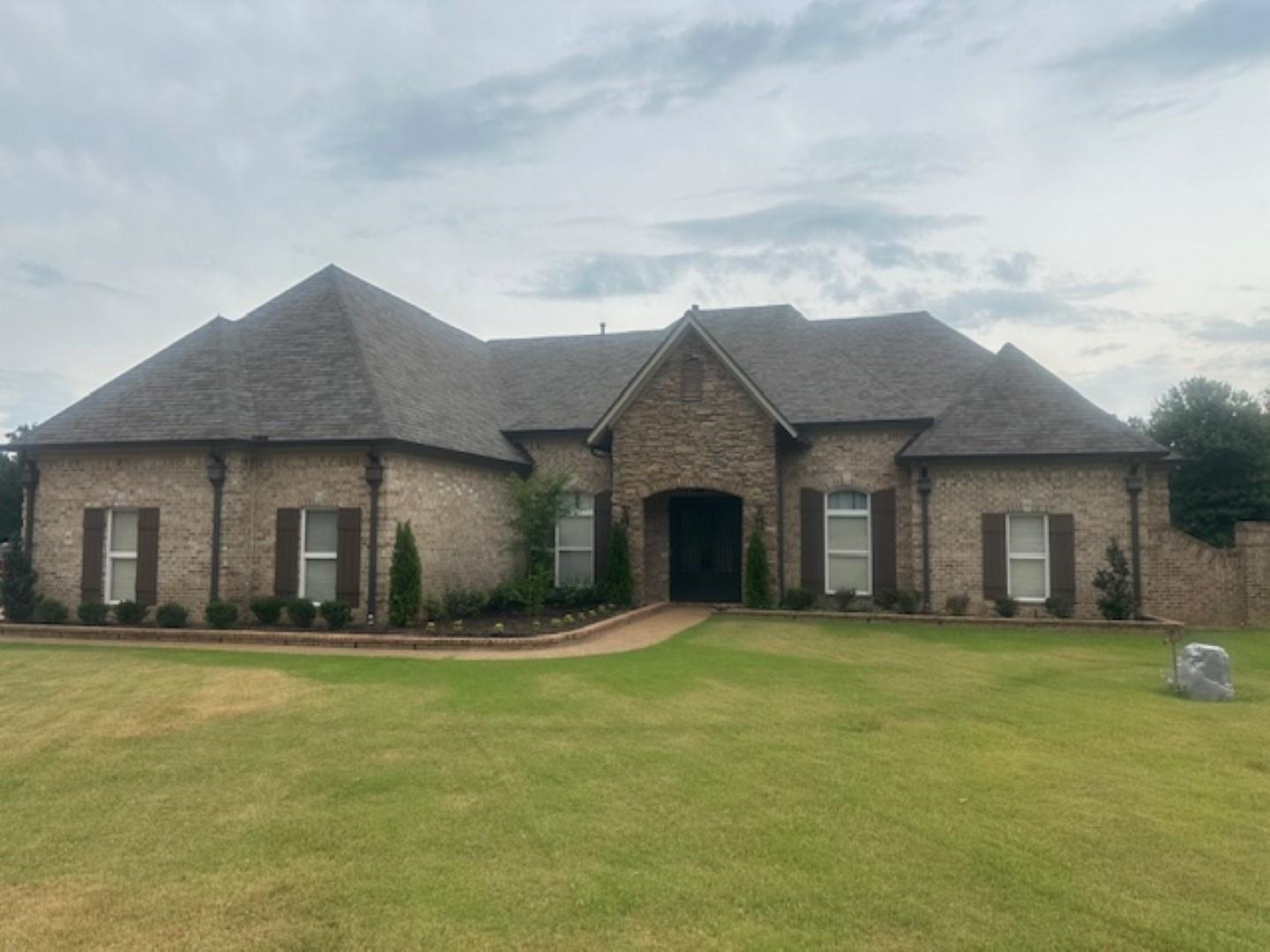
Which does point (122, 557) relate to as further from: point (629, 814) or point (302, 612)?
point (629, 814)

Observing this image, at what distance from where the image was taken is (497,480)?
21.5 metres

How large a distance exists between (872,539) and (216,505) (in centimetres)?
1456

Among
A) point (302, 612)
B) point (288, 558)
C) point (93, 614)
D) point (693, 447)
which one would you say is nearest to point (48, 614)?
point (93, 614)

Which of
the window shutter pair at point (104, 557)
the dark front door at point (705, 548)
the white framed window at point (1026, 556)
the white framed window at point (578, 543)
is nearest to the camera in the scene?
the window shutter pair at point (104, 557)

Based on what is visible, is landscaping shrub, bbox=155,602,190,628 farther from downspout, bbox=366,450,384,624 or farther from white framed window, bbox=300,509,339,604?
downspout, bbox=366,450,384,624

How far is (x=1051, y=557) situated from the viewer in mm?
18500

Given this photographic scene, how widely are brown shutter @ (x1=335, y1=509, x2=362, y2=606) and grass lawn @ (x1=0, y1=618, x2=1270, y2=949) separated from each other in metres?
5.86

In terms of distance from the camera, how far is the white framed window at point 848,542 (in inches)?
799

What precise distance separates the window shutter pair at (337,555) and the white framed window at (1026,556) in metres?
14.0

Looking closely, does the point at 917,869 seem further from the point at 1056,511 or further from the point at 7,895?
the point at 1056,511

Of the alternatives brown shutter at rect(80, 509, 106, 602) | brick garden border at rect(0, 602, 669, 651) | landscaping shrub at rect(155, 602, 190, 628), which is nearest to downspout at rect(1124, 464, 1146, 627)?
brick garden border at rect(0, 602, 669, 651)

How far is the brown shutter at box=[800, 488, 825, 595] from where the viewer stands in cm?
2033

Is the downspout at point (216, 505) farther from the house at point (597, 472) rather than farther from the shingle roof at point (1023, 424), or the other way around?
the shingle roof at point (1023, 424)

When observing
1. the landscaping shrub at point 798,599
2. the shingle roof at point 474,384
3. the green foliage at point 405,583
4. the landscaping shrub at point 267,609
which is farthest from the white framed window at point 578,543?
the landscaping shrub at point 267,609
